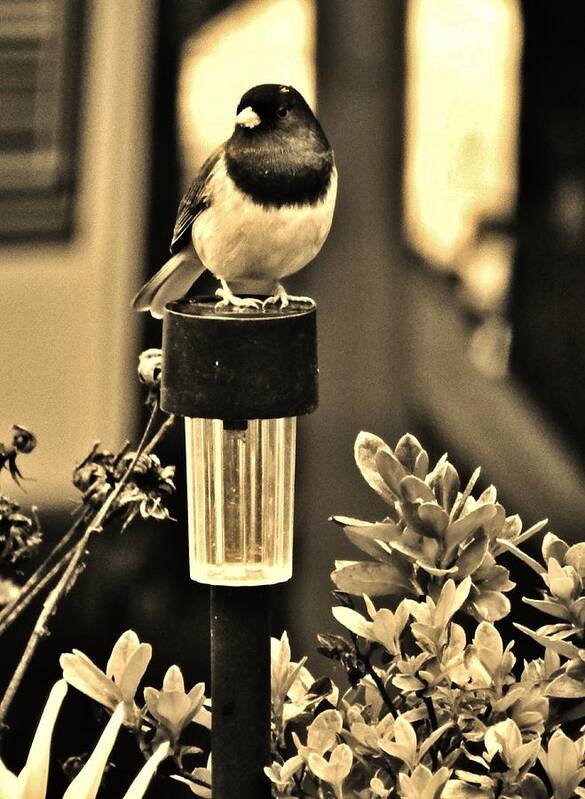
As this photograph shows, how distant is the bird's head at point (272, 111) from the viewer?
1462mm

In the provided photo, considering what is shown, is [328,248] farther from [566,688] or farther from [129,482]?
[566,688]

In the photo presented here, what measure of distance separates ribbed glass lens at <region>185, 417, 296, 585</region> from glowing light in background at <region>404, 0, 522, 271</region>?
2.09 metres

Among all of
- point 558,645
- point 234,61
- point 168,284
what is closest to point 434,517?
point 558,645

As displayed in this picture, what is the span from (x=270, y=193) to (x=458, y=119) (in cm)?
195

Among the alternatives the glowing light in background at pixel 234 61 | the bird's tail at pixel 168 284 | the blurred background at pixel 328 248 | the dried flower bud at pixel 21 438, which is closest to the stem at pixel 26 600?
the dried flower bud at pixel 21 438

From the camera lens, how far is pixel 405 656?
1.18 metres

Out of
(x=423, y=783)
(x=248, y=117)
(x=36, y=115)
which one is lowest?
(x=423, y=783)

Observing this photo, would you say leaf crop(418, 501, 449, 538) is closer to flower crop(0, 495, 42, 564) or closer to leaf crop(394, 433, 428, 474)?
leaf crop(394, 433, 428, 474)

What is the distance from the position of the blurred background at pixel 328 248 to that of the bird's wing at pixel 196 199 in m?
1.39

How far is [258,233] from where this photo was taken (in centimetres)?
149

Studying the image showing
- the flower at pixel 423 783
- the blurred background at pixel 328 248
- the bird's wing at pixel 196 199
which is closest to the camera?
the flower at pixel 423 783

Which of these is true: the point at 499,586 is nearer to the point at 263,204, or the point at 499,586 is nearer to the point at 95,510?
the point at 95,510

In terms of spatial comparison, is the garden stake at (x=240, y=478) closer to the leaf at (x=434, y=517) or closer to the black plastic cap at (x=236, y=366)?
the black plastic cap at (x=236, y=366)

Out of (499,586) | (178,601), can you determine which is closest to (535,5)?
(178,601)
